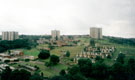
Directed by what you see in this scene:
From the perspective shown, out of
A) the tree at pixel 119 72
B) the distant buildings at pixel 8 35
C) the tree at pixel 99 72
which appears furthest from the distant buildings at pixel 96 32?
the tree at pixel 119 72

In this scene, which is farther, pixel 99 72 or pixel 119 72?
pixel 99 72

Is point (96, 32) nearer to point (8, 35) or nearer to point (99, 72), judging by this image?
point (8, 35)

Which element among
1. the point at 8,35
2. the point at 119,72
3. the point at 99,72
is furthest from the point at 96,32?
the point at 119,72

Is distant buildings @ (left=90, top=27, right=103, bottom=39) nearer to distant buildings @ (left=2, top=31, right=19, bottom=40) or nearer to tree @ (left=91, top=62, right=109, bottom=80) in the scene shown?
distant buildings @ (left=2, top=31, right=19, bottom=40)

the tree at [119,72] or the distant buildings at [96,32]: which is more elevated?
the distant buildings at [96,32]

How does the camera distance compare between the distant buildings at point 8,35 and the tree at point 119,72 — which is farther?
the distant buildings at point 8,35

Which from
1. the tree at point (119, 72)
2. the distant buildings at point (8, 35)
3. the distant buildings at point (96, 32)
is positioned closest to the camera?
the tree at point (119, 72)

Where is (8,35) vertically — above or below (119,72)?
above

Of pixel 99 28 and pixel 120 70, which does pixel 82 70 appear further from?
pixel 99 28

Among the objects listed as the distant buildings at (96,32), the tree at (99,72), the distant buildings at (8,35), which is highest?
the distant buildings at (96,32)

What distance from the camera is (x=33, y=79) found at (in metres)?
5.93

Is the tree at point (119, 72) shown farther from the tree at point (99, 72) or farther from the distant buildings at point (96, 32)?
the distant buildings at point (96, 32)

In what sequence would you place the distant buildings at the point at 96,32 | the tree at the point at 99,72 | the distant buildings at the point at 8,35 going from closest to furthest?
the tree at the point at 99,72
the distant buildings at the point at 96,32
the distant buildings at the point at 8,35

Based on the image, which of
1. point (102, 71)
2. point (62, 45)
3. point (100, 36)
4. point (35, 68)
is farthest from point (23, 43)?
point (102, 71)
